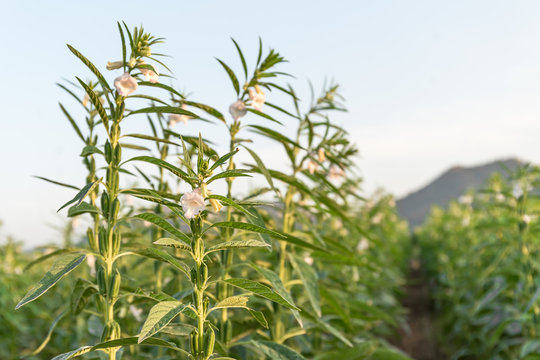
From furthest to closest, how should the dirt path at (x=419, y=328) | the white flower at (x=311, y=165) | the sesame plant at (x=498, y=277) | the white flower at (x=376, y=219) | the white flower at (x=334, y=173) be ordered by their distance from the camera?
the white flower at (x=376, y=219) → the dirt path at (x=419, y=328) → the sesame plant at (x=498, y=277) → the white flower at (x=334, y=173) → the white flower at (x=311, y=165)

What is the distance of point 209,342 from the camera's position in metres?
1.23

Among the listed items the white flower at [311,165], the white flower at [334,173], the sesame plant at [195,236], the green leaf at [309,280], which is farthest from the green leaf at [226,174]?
the white flower at [334,173]

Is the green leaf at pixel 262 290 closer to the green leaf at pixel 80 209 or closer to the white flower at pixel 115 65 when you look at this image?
the green leaf at pixel 80 209

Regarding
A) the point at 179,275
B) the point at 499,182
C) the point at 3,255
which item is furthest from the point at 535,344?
the point at 3,255

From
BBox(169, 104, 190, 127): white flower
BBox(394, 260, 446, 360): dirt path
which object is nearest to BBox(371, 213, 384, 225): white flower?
BBox(394, 260, 446, 360): dirt path

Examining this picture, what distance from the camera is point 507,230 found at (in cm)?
394

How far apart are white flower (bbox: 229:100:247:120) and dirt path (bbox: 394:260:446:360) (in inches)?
107

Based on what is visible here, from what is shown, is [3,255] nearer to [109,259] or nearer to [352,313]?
[352,313]

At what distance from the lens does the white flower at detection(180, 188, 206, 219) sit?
1172mm

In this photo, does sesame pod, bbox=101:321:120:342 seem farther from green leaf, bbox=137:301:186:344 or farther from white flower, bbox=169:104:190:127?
white flower, bbox=169:104:190:127

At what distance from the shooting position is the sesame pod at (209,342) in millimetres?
1232

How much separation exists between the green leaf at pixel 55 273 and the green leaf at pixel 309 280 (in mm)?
911

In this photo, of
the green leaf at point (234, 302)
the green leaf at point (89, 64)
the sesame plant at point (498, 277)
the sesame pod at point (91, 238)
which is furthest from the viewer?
the sesame plant at point (498, 277)

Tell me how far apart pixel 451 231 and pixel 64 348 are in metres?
7.58
